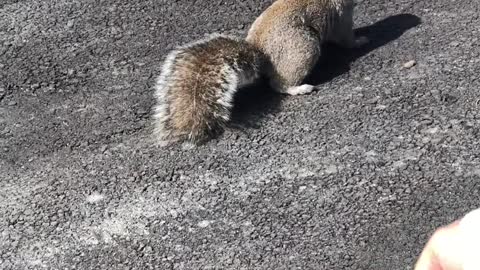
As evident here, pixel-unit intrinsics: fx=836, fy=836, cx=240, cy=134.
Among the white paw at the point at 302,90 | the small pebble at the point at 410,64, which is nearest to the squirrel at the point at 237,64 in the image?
the white paw at the point at 302,90

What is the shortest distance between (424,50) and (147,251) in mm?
2460

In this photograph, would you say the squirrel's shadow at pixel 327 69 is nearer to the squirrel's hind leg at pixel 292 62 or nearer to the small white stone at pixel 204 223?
the squirrel's hind leg at pixel 292 62

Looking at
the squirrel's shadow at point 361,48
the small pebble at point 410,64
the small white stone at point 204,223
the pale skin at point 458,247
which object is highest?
the pale skin at point 458,247

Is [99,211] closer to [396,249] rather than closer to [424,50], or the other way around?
[396,249]

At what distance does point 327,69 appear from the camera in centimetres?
552

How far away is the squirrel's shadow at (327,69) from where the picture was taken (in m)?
5.11

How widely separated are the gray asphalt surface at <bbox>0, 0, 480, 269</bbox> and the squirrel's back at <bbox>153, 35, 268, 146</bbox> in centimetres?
11

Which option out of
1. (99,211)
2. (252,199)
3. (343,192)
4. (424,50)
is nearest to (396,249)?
(343,192)

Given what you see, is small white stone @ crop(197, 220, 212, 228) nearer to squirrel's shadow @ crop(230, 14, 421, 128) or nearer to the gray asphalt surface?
the gray asphalt surface

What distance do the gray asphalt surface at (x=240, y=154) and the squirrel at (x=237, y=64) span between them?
0.40 ft

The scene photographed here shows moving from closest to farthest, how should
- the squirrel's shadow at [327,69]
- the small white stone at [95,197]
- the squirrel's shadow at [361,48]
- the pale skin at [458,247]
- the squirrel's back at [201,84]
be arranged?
the pale skin at [458,247] < the small white stone at [95,197] < the squirrel's back at [201,84] < the squirrel's shadow at [327,69] < the squirrel's shadow at [361,48]

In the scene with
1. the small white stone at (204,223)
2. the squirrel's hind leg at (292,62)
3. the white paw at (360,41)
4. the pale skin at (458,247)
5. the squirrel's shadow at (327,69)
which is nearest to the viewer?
the pale skin at (458,247)

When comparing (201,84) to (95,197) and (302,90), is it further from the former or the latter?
(95,197)

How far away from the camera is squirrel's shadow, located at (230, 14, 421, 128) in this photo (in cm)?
511
